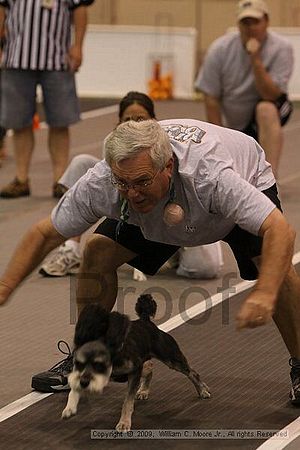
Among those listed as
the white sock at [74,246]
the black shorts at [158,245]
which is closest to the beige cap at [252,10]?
the white sock at [74,246]

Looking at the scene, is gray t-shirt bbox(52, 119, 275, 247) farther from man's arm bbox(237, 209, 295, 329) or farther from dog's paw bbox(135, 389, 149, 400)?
dog's paw bbox(135, 389, 149, 400)

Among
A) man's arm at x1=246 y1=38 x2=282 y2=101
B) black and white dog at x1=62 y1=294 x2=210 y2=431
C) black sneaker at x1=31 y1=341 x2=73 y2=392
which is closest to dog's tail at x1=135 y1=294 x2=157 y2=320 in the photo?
black and white dog at x1=62 y1=294 x2=210 y2=431

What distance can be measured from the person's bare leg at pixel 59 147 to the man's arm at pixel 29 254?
14.7 ft

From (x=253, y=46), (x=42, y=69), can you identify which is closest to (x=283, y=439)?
(x=253, y=46)

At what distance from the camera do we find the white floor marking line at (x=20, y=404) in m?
4.32

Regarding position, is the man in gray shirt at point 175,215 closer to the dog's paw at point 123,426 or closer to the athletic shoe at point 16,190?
the dog's paw at point 123,426

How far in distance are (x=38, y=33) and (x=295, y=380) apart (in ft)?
15.6

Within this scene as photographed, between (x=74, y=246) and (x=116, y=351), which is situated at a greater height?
(x=116, y=351)

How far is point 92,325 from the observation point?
3881 millimetres

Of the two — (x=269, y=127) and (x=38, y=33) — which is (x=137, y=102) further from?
(x=38, y=33)

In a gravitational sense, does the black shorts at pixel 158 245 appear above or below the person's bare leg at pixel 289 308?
above

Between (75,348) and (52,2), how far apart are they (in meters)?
5.00

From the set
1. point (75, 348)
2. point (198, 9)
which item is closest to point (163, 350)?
point (75, 348)

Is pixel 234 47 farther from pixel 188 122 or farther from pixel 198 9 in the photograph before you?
pixel 198 9
